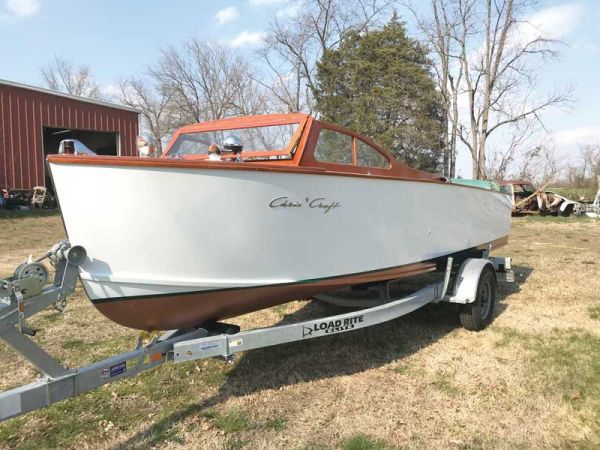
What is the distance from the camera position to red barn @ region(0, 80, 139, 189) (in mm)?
17188

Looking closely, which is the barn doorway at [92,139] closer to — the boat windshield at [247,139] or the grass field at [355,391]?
the grass field at [355,391]

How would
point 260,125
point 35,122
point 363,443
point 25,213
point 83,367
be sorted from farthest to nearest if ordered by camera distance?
point 35,122 < point 25,213 < point 260,125 < point 363,443 < point 83,367

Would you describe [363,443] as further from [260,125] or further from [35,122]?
[35,122]

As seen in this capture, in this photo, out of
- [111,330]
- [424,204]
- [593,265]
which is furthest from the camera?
[593,265]

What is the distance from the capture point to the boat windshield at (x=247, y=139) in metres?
3.99

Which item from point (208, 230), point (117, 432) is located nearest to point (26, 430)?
point (117, 432)

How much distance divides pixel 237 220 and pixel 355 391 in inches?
61.7

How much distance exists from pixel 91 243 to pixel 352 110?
25.2 metres

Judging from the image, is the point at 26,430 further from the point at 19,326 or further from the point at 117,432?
the point at 19,326

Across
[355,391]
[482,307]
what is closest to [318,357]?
[355,391]

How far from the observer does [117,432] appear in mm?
3031

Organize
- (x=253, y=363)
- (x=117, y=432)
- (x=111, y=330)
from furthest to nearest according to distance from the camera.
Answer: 1. (x=111, y=330)
2. (x=253, y=363)
3. (x=117, y=432)

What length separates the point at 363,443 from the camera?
290 centimetres

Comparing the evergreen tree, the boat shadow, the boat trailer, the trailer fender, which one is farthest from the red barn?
the trailer fender
